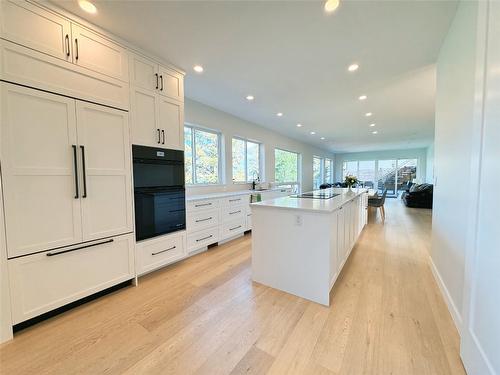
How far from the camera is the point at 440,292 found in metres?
2.04

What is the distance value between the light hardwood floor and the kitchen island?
0.46ft

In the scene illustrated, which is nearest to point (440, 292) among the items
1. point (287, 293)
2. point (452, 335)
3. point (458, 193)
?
point (452, 335)

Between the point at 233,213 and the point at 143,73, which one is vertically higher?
the point at 143,73

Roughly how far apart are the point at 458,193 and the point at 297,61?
209 centimetres

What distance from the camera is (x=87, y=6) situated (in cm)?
168

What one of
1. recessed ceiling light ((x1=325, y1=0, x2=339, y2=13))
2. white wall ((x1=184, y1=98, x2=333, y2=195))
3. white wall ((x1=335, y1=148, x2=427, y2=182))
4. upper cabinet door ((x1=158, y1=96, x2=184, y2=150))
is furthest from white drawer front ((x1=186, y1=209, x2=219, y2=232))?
white wall ((x1=335, y1=148, x2=427, y2=182))

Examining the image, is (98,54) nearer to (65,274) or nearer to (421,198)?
(65,274)

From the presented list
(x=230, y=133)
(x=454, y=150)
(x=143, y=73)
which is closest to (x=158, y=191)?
(x=143, y=73)

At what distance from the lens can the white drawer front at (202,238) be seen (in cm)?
299

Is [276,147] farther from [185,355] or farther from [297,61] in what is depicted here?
[185,355]

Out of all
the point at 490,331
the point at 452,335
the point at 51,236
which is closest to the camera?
the point at 490,331

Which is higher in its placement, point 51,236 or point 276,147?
point 276,147

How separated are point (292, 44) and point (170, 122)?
5.40 feet

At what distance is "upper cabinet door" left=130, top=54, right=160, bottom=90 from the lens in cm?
217
